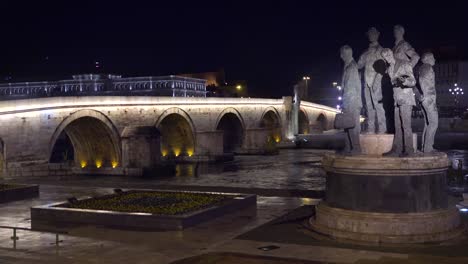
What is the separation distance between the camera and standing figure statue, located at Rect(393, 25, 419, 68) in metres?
11.8

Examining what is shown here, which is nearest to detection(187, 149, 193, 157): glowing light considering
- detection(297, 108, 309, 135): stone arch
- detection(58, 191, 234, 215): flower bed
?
detection(58, 191, 234, 215): flower bed

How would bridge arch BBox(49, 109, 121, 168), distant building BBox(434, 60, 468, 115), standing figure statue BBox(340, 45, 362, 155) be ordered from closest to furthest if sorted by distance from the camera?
standing figure statue BBox(340, 45, 362, 155) < bridge arch BBox(49, 109, 121, 168) < distant building BBox(434, 60, 468, 115)

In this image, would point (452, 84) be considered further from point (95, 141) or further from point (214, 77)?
point (95, 141)

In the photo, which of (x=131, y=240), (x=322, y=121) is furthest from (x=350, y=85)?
(x=322, y=121)

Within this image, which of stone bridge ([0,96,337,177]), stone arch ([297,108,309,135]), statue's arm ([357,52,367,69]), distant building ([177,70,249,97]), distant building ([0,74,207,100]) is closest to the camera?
statue's arm ([357,52,367,69])

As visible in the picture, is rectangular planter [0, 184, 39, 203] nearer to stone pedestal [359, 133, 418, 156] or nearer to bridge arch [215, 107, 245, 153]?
stone pedestal [359, 133, 418, 156]

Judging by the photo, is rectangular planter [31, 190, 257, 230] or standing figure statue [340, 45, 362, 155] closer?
standing figure statue [340, 45, 362, 155]

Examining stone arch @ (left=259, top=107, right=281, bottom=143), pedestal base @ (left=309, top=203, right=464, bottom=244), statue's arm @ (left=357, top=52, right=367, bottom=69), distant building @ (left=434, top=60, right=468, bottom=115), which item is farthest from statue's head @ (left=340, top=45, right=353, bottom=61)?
distant building @ (left=434, top=60, right=468, bottom=115)

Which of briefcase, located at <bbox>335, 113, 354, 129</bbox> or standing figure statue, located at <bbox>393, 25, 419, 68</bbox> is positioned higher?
standing figure statue, located at <bbox>393, 25, 419, 68</bbox>

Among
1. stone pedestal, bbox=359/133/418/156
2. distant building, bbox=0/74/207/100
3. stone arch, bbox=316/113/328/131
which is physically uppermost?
distant building, bbox=0/74/207/100

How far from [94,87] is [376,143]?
106 ft

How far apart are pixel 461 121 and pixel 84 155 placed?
40.1 m

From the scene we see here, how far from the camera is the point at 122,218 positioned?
13352mm

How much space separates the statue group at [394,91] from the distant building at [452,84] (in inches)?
2531
